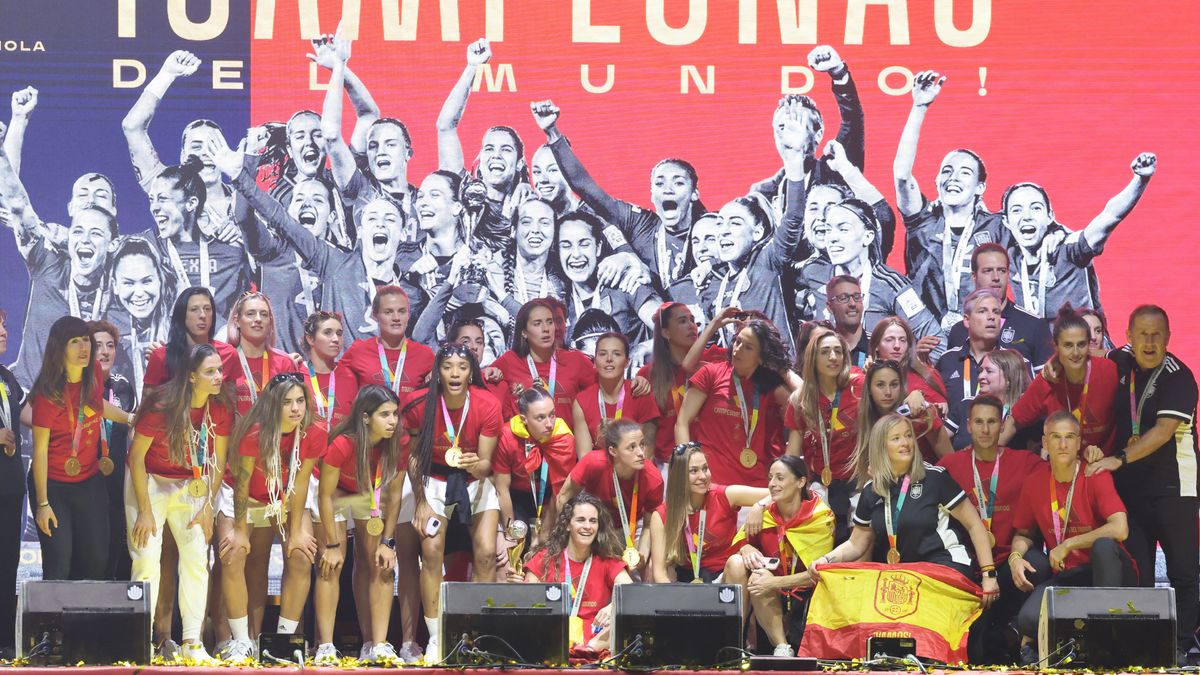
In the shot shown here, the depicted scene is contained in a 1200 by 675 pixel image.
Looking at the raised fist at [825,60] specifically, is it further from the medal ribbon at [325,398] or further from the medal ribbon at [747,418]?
the medal ribbon at [325,398]

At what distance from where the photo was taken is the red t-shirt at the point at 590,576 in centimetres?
662

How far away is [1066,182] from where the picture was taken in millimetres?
7875

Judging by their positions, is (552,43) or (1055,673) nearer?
(1055,673)

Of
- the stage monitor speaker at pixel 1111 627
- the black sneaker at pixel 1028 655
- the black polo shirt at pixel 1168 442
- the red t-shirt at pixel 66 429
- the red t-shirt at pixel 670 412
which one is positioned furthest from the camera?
the red t-shirt at pixel 670 412

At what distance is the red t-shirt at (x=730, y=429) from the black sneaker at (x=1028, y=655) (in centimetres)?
153

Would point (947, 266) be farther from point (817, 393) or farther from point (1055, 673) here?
point (1055, 673)

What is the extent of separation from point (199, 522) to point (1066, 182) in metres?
4.50

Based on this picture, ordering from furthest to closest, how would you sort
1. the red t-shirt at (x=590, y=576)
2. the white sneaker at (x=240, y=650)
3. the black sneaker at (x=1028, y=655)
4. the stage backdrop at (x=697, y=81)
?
the stage backdrop at (x=697, y=81) → the white sneaker at (x=240, y=650) → the red t-shirt at (x=590, y=576) → the black sneaker at (x=1028, y=655)

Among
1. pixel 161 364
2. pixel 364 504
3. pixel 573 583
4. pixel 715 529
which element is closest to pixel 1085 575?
pixel 715 529

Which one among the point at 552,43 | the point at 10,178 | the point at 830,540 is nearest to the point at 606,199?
the point at 552,43

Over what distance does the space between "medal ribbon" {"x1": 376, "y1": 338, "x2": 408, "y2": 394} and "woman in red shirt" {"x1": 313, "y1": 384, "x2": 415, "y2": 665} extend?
0.43m

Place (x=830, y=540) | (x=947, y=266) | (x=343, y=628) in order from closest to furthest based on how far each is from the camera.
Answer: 1. (x=830, y=540)
2. (x=343, y=628)
3. (x=947, y=266)

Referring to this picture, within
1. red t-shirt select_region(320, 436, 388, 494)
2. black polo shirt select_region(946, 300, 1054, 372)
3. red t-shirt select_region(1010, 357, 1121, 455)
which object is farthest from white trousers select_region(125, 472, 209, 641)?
red t-shirt select_region(1010, 357, 1121, 455)

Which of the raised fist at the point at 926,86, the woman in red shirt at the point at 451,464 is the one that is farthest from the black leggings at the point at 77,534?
the raised fist at the point at 926,86
